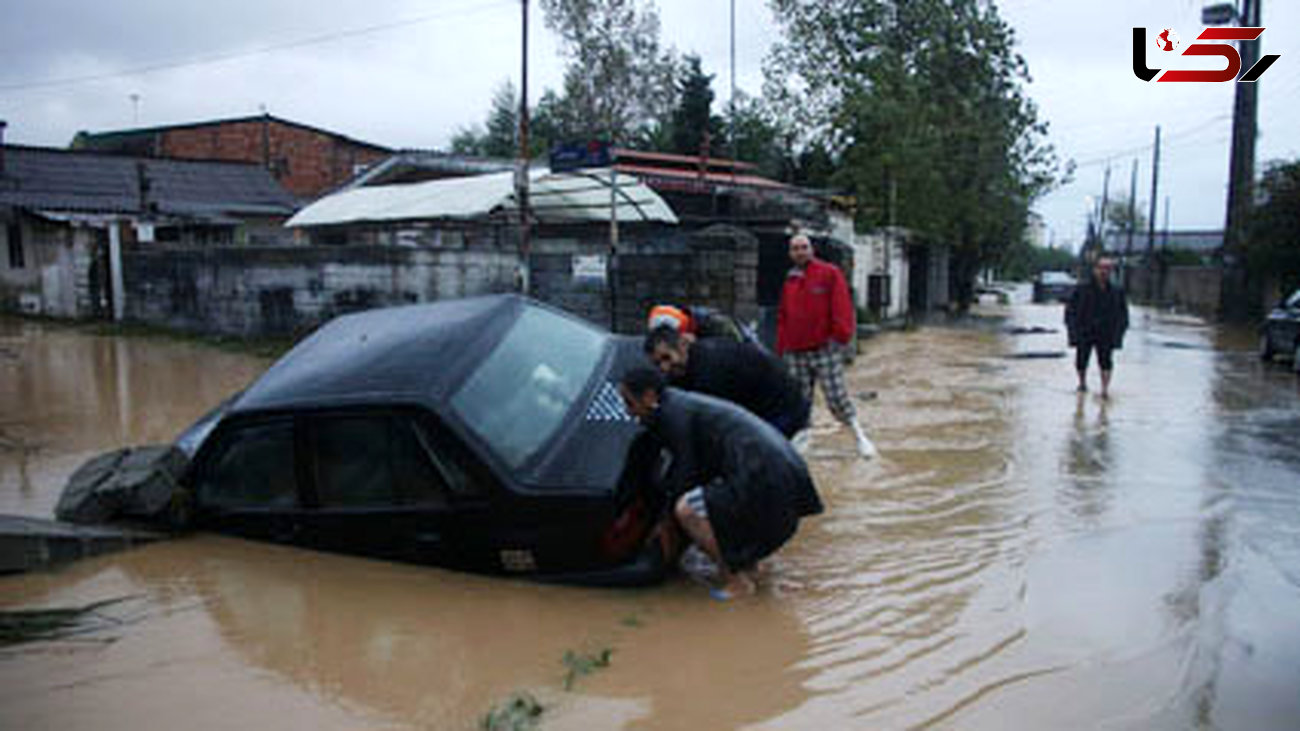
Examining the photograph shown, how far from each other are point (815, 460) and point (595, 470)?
3.41m

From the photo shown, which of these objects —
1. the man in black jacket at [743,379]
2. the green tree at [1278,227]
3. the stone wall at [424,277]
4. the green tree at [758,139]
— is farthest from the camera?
the green tree at [758,139]

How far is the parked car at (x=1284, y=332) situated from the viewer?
13711 mm

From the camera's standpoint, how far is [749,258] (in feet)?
35.3

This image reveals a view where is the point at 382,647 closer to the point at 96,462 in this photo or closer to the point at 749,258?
the point at 96,462

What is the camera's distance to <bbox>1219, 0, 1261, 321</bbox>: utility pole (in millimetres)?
23594

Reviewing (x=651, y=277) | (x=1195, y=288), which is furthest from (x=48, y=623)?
(x=1195, y=288)

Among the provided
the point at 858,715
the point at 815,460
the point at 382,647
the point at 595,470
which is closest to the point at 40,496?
the point at 382,647

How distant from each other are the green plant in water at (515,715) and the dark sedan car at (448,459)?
100cm

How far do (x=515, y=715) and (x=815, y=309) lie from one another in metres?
4.65

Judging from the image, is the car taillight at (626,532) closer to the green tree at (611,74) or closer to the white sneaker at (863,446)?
the white sneaker at (863,446)

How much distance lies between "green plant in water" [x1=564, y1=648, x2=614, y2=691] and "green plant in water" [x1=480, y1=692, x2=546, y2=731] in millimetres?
231

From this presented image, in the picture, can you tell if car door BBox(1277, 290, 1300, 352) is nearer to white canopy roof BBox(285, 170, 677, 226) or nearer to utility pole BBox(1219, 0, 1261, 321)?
white canopy roof BBox(285, 170, 677, 226)

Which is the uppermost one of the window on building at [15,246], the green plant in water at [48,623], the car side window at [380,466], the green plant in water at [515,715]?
the window on building at [15,246]

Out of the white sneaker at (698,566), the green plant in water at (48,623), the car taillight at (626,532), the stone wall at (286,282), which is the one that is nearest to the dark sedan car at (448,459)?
the car taillight at (626,532)
